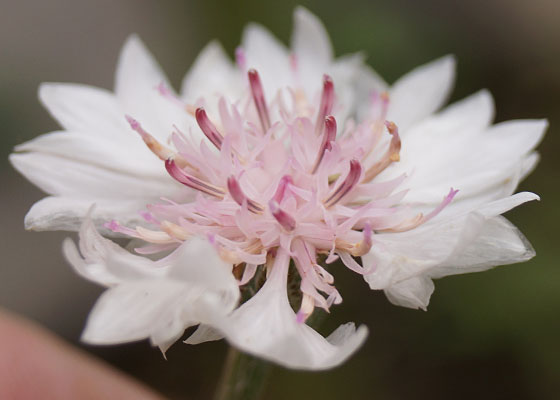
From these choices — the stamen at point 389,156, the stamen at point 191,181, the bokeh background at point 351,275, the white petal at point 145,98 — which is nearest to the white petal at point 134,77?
the white petal at point 145,98

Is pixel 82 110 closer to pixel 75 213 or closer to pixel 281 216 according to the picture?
pixel 75 213

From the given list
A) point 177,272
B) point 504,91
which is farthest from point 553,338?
point 177,272

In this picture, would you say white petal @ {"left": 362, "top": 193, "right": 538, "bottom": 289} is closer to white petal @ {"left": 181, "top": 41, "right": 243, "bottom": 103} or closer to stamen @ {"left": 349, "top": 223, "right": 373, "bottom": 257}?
stamen @ {"left": 349, "top": 223, "right": 373, "bottom": 257}

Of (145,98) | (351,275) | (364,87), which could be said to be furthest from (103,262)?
(351,275)

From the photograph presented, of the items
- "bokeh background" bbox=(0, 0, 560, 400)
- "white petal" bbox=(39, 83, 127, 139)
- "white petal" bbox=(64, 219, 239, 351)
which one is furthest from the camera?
"bokeh background" bbox=(0, 0, 560, 400)

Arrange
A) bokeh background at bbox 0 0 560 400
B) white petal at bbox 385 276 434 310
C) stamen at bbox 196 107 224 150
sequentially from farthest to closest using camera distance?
bokeh background at bbox 0 0 560 400 → stamen at bbox 196 107 224 150 → white petal at bbox 385 276 434 310

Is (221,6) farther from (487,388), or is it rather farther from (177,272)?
(177,272)

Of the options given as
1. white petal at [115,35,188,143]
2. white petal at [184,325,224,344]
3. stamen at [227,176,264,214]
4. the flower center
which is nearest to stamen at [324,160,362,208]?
the flower center

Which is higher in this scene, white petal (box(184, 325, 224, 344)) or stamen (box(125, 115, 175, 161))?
stamen (box(125, 115, 175, 161))

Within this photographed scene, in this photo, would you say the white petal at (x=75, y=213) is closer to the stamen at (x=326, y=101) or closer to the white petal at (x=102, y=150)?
the white petal at (x=102, y=150)
